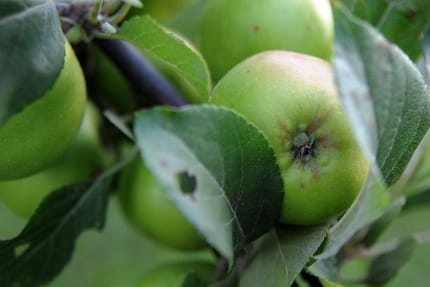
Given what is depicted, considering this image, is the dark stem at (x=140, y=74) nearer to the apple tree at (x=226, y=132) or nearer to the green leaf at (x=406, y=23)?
the apple tree at (x=226, y=132)

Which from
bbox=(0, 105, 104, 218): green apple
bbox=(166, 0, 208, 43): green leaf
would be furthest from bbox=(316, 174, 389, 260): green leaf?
bbox=(166, 0, 208, 43): green leaf

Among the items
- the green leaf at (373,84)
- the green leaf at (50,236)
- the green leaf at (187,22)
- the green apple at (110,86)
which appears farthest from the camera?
the green leaf at (187,22)

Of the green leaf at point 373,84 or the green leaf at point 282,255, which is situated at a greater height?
the green leaf at point 373,84

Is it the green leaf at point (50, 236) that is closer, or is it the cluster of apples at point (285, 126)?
the cluster of apples at point (285, 126)

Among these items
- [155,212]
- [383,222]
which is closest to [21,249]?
[155,212]

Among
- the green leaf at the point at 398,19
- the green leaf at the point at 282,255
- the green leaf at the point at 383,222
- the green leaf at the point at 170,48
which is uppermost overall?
the green leaf at the point at 398,19

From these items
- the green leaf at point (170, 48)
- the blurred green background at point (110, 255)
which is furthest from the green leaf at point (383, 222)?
the blurred green background at point (110, 255)

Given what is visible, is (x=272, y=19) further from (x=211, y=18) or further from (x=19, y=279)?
(x=19, y=279)

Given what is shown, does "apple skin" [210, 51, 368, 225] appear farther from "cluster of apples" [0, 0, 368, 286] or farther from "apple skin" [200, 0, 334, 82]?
"apple skin" [200, 0, 334, 82]
